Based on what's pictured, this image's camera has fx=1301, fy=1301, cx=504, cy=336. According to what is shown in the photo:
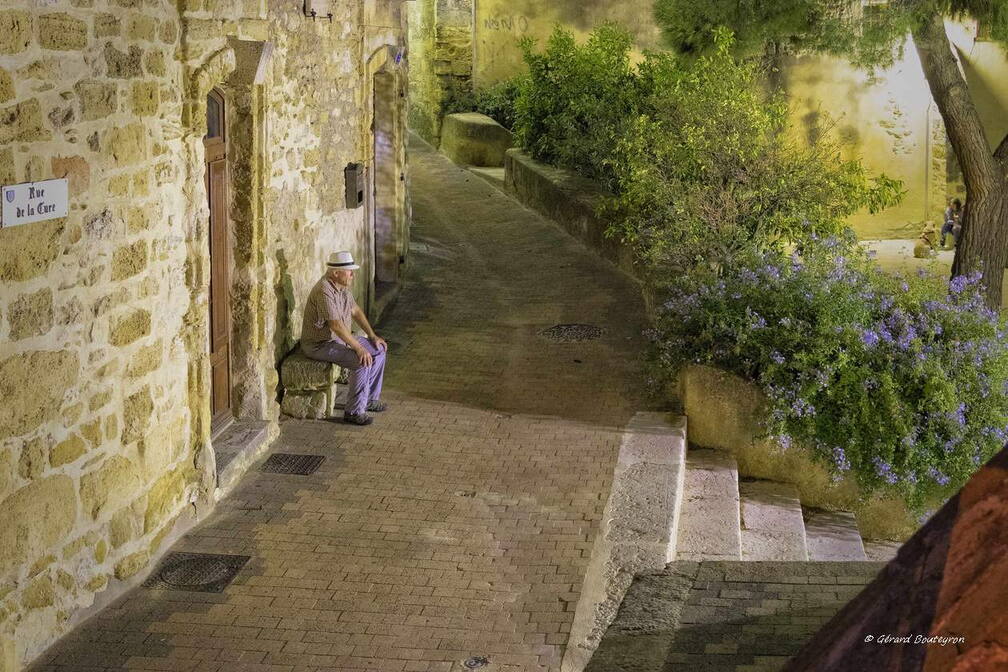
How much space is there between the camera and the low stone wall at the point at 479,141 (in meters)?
22.2

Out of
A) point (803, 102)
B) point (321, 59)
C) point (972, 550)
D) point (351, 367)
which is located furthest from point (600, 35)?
point (972, 550)

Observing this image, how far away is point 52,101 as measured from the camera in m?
5.62

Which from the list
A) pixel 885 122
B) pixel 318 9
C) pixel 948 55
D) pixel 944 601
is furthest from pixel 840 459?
pixel 885 122

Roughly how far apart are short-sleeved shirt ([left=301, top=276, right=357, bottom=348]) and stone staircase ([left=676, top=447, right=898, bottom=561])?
266 centimetres

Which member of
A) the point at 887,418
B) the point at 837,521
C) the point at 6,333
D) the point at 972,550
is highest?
the point at 972,550

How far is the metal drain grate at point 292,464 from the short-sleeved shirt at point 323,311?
104cm

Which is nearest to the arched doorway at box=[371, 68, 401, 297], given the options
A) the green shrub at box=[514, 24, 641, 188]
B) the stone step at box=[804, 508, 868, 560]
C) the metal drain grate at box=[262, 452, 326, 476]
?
the green shrub at box=[514, 24, 641, 188]

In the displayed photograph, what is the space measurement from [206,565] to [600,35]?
45.0 ft

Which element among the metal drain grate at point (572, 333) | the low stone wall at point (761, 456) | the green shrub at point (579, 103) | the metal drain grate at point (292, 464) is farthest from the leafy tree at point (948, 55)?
the metal drain grate at point (292, 464)

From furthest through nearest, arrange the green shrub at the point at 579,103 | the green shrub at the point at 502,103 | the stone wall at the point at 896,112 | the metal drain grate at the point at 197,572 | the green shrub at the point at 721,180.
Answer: the green shrub at the point at 502,103 → the stone wall at the point at 896,112 → the green shrub at the point at 579,103 → the green shrub at the point at 721,180 → the metal drain grate at the point at 197,572

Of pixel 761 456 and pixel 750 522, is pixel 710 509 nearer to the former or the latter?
pixel 750 522

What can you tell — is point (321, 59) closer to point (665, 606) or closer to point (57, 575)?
point (57, 575)

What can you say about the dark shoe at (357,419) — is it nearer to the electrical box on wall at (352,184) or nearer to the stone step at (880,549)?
the electrical box on wall at (352,184)

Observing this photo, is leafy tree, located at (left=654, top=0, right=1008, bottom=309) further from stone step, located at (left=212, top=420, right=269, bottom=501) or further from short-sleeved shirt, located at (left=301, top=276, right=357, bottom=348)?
stone step, located at (left=212, top=420, right=269, bottom=501)
